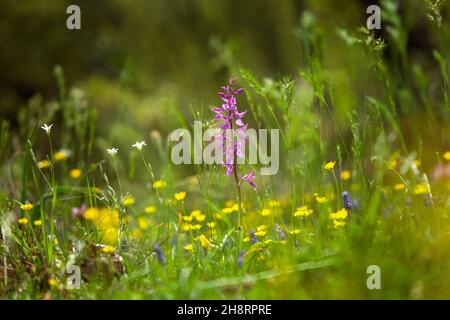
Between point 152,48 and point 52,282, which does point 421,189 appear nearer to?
point 52,282

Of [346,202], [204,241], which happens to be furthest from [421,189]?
[204,241]

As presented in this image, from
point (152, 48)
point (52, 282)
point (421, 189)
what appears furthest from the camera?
point (152, 48)

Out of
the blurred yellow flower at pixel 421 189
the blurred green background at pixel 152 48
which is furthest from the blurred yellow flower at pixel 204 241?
the blurred green background at pixel 152 48

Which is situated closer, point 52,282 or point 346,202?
point 52,282

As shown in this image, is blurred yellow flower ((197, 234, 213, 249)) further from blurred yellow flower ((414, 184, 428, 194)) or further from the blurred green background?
the blurred green background

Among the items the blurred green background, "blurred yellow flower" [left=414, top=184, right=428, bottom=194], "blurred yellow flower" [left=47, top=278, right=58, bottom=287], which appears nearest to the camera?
"blurred yellow flower" [left=47, top=278, right=58, bottom=287]

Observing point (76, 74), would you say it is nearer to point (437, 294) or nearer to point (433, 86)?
point (433, 86)

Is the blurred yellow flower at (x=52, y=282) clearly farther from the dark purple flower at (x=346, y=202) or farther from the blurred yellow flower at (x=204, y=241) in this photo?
the dark purple flower at (x=346, y=202)

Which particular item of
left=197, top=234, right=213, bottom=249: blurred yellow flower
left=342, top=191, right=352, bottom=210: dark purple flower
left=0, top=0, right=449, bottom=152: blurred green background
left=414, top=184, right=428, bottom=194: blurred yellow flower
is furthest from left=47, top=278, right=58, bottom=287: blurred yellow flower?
left=0, top=0, right=449, bottom=152: blurred green background

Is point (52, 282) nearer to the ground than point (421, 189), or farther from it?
nearer to the ground

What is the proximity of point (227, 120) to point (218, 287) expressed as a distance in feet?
2.00

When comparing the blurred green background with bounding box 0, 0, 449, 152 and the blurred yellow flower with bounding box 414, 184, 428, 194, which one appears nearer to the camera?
the blurred yellow flower with bounding box 414, 184, 428, 194

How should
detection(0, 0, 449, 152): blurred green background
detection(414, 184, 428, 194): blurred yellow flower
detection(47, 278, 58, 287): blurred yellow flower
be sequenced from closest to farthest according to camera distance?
detection(47, 278, 58, 287): blurred yellow flower → detection(414, 184, 428, 194): blurred yellow flower → detection(0, 0, 449, 152): blurred green background

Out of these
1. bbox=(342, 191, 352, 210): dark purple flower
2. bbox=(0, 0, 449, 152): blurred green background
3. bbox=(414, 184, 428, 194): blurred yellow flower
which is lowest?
bbox=(342, 191, 352, 210): dark purple flower
